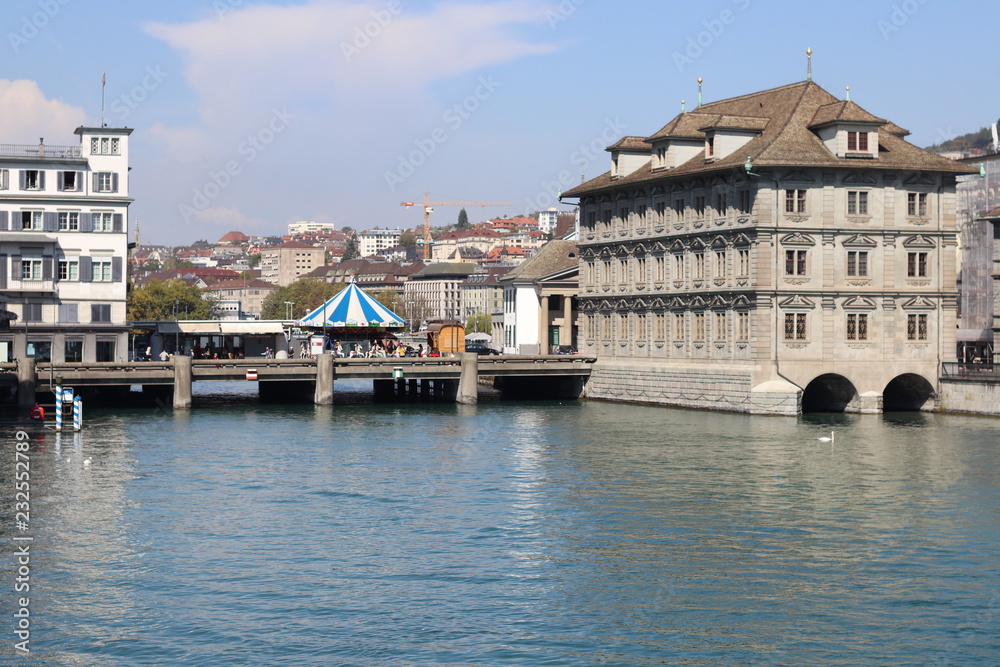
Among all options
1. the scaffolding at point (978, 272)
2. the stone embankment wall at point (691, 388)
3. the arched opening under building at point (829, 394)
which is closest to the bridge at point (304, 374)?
the stone embankment wall at point (691, 388)

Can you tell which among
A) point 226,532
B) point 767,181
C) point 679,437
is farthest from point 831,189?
point 226,532

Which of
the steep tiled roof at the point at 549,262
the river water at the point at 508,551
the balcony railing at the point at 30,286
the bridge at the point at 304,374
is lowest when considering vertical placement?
the river water at the point at 508,551

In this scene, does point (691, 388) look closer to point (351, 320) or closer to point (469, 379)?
point (469, 379)

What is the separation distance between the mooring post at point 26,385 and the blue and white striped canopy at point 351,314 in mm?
19804

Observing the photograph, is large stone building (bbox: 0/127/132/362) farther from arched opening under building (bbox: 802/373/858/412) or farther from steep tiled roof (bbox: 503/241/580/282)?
arched opening under building (bbox: 802/373/858/412)

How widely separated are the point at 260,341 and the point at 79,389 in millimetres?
39960

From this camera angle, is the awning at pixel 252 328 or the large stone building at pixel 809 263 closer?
the large stone building at pixel 809 263

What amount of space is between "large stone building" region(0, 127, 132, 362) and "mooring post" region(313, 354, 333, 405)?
704 inches

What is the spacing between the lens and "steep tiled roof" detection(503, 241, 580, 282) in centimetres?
12625

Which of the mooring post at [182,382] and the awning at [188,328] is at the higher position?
the awning at [188,328]

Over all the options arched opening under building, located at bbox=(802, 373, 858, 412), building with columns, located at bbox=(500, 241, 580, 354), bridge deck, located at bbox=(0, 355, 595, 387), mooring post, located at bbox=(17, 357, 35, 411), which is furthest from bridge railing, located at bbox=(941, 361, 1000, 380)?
mooring post, located at bbox=(17, 357, 35, 411)

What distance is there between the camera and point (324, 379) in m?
89.1

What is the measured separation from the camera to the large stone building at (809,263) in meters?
80.3

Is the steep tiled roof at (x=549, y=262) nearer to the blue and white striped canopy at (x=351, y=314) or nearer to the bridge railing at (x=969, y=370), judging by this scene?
the blue and white striped canopy at (x=351, y=314)
